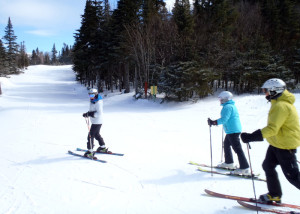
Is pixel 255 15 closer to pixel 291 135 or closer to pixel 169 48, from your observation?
pixel 169 48

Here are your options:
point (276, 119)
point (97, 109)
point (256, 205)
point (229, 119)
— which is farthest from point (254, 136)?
point (97, 109)

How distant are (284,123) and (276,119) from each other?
22 cm

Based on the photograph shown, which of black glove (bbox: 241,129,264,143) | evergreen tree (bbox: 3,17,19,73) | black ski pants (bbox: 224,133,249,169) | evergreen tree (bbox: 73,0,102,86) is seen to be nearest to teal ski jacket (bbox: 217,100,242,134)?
black ski pants (bbox: 224,133,249,169)

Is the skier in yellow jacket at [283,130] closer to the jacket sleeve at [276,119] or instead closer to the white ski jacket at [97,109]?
the jacket sleeve at [276,119]

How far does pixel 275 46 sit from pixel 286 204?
25509 millimetres

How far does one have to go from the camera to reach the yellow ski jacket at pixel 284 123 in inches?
118

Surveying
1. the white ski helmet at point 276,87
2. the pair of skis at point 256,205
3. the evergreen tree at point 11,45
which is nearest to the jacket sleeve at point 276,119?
the white ski helmet at point 276,87

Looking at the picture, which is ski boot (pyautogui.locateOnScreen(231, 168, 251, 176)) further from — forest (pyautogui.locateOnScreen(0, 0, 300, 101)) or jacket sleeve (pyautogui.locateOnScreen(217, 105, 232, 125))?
forest (pyautogui.locateOnScreen(0, 0, 300, 101))

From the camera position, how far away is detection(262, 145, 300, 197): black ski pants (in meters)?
3.13

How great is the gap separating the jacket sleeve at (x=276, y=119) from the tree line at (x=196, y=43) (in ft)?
43.7

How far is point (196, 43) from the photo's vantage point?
19219 mm

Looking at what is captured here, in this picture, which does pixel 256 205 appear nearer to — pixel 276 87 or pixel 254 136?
pixel 254 136

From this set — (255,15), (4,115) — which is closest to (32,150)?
(4,115)

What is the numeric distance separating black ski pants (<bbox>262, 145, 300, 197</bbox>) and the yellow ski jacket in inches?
5.0
